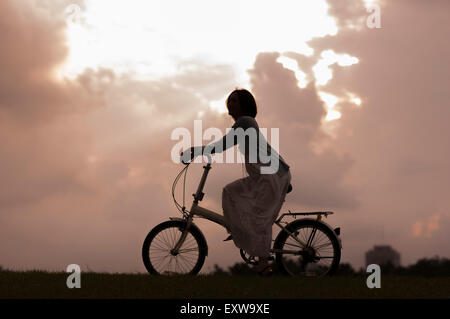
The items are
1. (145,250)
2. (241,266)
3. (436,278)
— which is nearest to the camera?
(145,250)

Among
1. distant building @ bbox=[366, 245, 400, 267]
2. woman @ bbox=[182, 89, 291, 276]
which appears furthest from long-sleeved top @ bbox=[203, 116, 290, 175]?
distant building @ bbox=[366, 245, 400, 267]

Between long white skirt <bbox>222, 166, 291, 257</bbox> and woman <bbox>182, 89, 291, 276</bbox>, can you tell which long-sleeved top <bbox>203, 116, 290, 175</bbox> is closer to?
woman <bbox>182, 89, 291, 276</bbox>

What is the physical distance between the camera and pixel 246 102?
10.4 meters

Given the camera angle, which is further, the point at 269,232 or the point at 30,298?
the point at 269,232

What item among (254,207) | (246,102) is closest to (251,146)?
Result: (246,102)

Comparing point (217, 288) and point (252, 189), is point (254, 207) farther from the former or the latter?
point (217, 288)

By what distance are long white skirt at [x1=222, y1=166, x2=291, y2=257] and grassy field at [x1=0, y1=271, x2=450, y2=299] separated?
1.86ft

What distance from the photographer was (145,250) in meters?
11.0

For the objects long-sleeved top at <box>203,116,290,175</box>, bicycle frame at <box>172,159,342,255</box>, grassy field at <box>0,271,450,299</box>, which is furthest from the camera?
bicycle frame at <box>172,159,342,255</box>

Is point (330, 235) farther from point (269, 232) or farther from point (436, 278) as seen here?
point (436, 278)

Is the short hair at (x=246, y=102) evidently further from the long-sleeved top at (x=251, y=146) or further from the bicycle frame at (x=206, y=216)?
the bicycle frame at (x=206, y=216)

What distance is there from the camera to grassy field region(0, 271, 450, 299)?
9.12 meters
